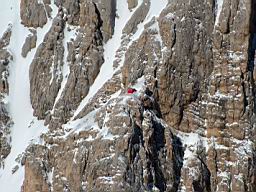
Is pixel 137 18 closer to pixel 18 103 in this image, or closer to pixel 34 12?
pixel 34 12

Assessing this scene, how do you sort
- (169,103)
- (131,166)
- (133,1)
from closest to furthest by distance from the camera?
(131,166)
(169,103)
(133,1)

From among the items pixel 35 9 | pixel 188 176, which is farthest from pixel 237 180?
pixel 35 9

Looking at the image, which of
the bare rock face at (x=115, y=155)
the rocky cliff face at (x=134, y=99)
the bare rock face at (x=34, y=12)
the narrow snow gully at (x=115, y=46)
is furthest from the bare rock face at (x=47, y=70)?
the bare rock face at (x=115, y=155)

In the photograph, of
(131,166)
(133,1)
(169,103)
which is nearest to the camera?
(131,166)

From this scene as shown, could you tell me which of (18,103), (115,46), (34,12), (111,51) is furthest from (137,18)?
(18,103)

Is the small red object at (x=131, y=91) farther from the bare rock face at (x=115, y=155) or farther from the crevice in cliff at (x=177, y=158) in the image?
the crevice in cliff at (x=177, y=158)

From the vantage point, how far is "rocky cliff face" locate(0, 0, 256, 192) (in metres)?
102

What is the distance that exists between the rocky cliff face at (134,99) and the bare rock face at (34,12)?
0.42 metres

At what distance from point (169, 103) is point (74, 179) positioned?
1476 cm

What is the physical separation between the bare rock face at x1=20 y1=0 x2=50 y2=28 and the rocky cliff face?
1.38 ft

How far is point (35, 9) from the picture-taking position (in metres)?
122

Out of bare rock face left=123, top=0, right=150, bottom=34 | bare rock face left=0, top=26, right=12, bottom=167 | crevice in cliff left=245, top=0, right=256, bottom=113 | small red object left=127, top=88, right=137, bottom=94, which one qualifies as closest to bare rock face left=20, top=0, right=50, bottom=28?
bare rock face left=0, top=26, right=12, bottom=167

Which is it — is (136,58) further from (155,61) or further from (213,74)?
(213,74)

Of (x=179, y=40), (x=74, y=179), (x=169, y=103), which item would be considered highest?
(x=179, y=40)
